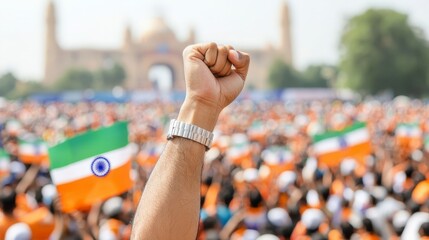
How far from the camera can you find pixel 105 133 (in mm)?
3443

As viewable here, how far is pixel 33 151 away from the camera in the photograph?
26.5 feet

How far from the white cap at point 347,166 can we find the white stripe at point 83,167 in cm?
399

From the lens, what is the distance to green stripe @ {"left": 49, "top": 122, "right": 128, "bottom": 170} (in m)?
3.41

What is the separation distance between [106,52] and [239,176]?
82349 mm

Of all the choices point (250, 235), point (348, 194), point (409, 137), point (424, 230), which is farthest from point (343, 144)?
point (424, 230)

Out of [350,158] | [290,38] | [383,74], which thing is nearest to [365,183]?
[350,158]

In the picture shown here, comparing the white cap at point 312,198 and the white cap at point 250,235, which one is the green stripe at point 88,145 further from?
the white cap at point 312,198

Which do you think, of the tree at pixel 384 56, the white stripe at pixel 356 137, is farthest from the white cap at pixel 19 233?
the tree at pixel 384 56

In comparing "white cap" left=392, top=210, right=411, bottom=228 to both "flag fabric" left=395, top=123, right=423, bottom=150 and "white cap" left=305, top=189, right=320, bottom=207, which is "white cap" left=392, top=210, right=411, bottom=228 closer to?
"white cap" left=305, top=189, right=320, bottom=207

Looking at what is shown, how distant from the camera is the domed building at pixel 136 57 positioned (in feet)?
272

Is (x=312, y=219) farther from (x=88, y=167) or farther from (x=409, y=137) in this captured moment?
(x=409, y=137)

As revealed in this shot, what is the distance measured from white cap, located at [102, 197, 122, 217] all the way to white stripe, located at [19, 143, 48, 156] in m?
3.80

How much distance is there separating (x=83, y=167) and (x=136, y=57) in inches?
3240

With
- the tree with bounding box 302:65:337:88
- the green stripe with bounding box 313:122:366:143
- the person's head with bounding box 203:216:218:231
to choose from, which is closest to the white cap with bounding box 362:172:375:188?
the green stripe with bounding box 313:122:366:143
